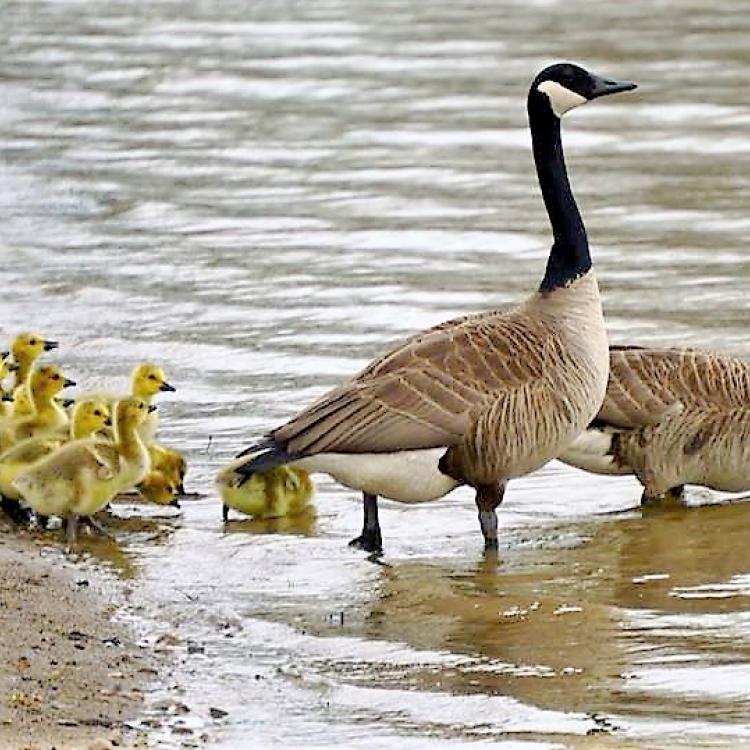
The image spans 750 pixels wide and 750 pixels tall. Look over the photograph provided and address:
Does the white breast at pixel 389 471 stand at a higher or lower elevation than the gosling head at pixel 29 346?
lower

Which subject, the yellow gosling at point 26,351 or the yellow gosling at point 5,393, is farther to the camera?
the yellow gosling at point 26,351

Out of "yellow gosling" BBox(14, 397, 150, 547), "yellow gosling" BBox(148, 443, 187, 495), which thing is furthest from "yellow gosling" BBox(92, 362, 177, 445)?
"yellow gosling" BBox(14, 397, 150, 547)

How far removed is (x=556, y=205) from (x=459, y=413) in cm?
127

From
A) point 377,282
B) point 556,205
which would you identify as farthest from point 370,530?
point 377,282

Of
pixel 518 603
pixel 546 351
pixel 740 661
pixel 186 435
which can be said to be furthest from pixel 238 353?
pixel 740 661

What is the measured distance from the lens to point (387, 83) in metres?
19.4

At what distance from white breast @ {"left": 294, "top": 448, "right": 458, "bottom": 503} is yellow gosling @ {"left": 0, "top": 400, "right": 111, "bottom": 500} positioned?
1.05m

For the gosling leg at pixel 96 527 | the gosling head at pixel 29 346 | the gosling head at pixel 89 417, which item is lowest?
the gosling leg at pixel 96 527

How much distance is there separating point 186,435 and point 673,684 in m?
4.05

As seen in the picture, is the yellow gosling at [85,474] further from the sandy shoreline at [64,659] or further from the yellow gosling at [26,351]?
the yellow gosling at [26,351]

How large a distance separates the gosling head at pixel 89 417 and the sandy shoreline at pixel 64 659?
2.74ft

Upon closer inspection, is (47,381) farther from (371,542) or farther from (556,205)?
(556,205)

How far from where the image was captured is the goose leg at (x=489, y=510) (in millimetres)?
8234

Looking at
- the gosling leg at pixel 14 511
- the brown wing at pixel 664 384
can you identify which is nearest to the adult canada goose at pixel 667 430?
the brown wing at pixel 664 384
